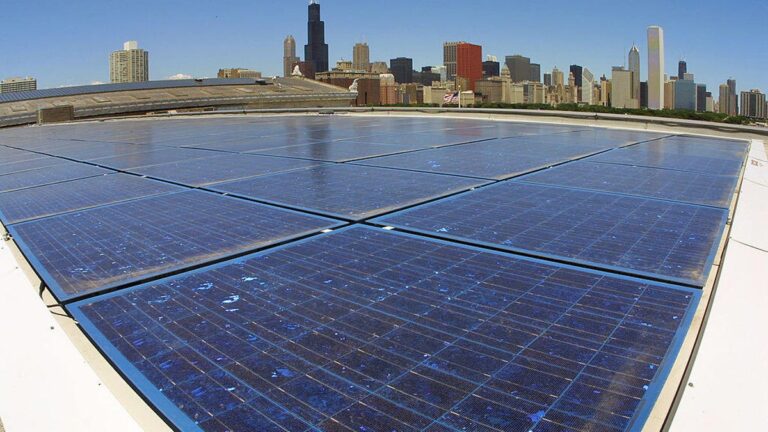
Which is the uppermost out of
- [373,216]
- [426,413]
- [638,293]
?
[373,216]

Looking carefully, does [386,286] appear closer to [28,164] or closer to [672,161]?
[672,161]

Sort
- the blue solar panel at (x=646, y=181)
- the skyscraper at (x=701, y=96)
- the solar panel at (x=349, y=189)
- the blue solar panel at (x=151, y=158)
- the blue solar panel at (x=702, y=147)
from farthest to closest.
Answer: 1. the skyscraper at (x=701, y=96)
2. the blue solar panel at (x=702, y=147)
3. the blue solar panel at (x=151, y=158)
4. the blue solar panel at (x=646, y=181)
5. the solar panel at (x=349, y=189)

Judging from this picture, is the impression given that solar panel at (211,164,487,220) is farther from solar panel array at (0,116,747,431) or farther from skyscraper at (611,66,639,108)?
skyscraper at (611,66,639,108)

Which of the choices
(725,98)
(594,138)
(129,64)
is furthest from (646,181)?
(129,64)

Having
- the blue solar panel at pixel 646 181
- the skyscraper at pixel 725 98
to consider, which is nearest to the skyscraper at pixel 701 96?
the skyscraper at pixel 725 98

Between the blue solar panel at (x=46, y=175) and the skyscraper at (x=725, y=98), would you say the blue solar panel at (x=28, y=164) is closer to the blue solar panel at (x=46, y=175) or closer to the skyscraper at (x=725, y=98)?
the blue solar panel at (x=46, y=175)

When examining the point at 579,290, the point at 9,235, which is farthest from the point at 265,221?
the point at 579,290

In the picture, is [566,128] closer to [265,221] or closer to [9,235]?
[265,221]
